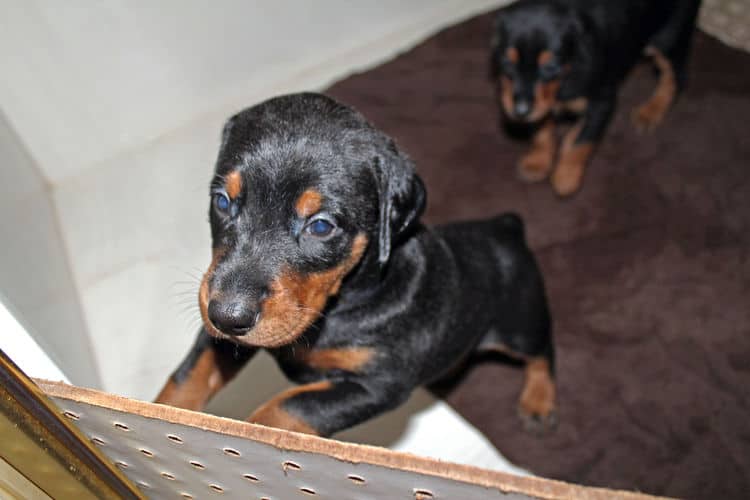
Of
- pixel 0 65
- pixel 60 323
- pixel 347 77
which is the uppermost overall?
pixel 0 65

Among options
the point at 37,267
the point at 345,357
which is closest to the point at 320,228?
the point at 345,357

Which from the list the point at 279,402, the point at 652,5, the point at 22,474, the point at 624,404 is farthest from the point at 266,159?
the point at 652,5

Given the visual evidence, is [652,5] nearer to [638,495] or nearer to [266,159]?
[266,159]

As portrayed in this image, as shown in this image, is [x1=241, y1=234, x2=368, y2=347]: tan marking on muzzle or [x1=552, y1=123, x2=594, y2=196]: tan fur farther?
[x1=552, y1=123, x2=594, y2=196]: tan fur

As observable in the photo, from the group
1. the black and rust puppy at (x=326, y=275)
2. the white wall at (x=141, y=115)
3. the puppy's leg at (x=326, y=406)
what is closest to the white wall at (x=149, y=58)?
the white wall at (x=141, y=115)

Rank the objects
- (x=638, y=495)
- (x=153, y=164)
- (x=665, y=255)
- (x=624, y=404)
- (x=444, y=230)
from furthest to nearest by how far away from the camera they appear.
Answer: (x=153, y=164), (x=665, y=255), (x=624, y=404), (x=444, y=230), (x=638, y=495)

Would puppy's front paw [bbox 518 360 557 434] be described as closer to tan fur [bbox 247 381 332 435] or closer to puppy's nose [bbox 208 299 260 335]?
tan fur [bbox 247 381 332 435]

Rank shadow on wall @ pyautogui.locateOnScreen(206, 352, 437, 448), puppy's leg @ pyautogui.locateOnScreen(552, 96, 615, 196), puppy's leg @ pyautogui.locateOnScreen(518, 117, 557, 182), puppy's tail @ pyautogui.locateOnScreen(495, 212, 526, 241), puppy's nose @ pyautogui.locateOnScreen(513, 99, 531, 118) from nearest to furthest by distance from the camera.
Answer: puppy's tail @ pyautogui.locateOnScreen(495, 212, 526, 241) → shadow on wall @ pyautogui.locateOnScreen(206, 352, 437, 448) → puppy's nose @ pyautogui.locateOnScreen(513, 99, 531, 118) → puppy's leg @ pyautogui.locateOnScreen(552, 96, 615, 196) → puppy's leg @ pyautogui.locateOnScreen(518, 117, 557, 182)

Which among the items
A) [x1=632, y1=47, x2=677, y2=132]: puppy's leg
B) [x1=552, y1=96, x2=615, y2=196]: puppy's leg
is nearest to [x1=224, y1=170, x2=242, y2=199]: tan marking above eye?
[x1=552, y1=96, x2=615, y2=196]: puppy's leg
